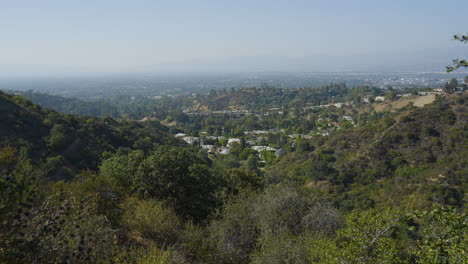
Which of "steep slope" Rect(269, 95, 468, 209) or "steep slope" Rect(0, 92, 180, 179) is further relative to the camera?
"steep slope" Rect(269, 95, 468, 209)

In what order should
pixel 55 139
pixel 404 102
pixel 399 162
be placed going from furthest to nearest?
pixel 404 102, pixel 399 162, pixel 55 139

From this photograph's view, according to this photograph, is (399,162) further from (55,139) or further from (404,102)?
(404,102)

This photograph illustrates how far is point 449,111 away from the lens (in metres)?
32.7

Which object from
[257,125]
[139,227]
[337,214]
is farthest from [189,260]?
[257,125]

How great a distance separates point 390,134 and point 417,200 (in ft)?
42.7

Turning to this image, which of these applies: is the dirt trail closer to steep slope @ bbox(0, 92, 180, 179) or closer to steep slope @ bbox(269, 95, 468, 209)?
steep slope @ bbox(269, 95, 468, 209)

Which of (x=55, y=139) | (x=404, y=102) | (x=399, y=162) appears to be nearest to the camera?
(x=55, y=139)

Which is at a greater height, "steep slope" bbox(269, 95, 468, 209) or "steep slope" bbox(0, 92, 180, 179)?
"steep slope" bbox(0, 92, 180, 179)

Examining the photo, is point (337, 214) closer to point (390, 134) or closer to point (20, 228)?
point (20, 228)

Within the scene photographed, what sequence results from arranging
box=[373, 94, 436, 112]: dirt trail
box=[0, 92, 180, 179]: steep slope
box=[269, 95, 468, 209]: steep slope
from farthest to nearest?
box=[373, 94, 436, 112]: dirt trail, box=[269, 95, 468, 209]: steep slope, box=[0, 92, 180, 179]: steep slope

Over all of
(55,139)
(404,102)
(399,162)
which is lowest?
(399,162)

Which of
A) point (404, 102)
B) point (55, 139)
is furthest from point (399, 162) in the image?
point (404, 102)

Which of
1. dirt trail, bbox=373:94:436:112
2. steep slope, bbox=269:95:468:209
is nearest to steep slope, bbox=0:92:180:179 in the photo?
steep slope, bbox=269:95:468:209

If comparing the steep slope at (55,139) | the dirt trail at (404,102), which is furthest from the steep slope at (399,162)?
the dirt trail at (404,102)
